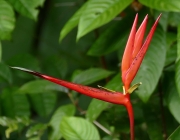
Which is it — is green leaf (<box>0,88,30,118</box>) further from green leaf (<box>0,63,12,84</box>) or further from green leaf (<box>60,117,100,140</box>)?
green leaf (<box>60,117,100,140</box>)

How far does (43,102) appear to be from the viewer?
50.7 inches

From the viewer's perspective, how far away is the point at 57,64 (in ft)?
4.42

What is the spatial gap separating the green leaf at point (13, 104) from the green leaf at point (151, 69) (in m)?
0.42

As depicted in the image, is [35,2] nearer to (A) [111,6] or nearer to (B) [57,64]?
(A) [111,6]

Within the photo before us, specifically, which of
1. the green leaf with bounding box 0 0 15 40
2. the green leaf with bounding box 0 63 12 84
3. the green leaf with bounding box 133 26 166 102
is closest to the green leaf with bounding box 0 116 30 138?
the green leaf with bounding box 0 63 12 84

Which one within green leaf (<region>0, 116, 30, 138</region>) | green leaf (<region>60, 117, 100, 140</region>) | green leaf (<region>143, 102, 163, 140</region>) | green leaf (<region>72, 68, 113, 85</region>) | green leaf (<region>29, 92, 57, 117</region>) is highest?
green leaf (<region>72, 68, 113, 85</region>)

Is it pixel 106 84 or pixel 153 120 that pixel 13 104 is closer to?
pixel 106 84

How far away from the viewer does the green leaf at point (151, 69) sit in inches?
36.1

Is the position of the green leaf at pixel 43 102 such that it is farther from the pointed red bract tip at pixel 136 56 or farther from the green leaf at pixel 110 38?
the pointed red bract tip at pixel 136 56

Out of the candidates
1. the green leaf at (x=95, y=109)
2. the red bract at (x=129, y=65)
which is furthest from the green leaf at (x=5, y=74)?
the red bract at (x=129, y=65)

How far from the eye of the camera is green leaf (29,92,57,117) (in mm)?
1282

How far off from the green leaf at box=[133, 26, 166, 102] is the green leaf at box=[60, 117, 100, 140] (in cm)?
14

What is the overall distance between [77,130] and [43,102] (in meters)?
0.43

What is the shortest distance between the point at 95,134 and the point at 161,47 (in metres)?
0.26
